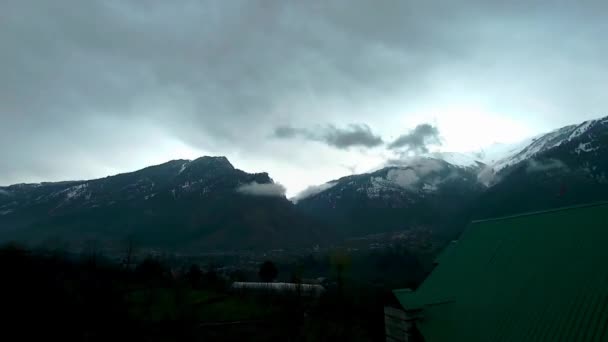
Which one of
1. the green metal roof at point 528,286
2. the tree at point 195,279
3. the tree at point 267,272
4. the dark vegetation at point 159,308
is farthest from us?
the tree at point 267,272

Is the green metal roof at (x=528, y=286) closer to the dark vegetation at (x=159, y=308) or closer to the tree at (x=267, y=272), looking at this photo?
the dark vegetation at (x=159, y=308)

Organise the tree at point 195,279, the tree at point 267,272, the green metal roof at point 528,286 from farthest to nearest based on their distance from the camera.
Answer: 1. the tree at point 267,272
2. the tree at point 195,279
3. the green metal roof at point 528,286

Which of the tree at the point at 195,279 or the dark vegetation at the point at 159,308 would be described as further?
the tree at the point at 195,279

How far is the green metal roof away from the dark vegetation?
3.79 m

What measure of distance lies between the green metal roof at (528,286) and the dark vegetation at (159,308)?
149 inches

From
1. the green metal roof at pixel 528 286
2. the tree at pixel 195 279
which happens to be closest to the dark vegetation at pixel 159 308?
the tree at pixel 195 279

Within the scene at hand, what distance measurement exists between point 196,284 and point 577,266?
3203 inches

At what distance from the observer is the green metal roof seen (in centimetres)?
1279

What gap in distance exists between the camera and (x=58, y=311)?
45.2 ft

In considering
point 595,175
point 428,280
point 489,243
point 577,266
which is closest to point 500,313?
point 577,266

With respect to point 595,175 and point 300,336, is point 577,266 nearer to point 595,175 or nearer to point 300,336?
point 300,336

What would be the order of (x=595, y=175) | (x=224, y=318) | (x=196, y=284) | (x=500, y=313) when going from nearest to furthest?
(x=500, y=313) → (x=224, y=318) → (x=196, y=284) → (x=595, y=175)

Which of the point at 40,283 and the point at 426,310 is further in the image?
the point at 426,310

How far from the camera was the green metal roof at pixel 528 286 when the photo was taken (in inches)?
504
